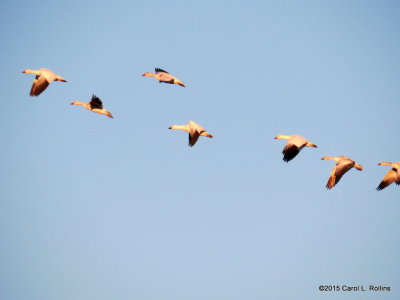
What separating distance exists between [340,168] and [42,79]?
11.4 meters

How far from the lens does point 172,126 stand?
24625 mm

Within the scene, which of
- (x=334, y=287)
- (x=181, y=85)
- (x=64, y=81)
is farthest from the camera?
(x=334, y=287)

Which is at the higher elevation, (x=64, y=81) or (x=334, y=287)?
(x=64, y=81)

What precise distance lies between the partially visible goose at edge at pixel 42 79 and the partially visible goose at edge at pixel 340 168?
10.4 metres

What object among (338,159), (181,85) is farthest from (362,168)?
(181,85)

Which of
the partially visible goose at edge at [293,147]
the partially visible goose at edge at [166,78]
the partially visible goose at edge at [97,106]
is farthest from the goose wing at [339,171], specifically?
the partially visible goose at edge at [97,106]

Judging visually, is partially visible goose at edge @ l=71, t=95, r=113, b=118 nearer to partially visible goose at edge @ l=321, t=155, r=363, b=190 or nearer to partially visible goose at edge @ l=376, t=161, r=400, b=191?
partially visible goose at edge @ l=321, t=155, r=363, b=190

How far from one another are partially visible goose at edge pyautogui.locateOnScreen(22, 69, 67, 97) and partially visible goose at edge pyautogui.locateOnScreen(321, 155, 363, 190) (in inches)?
411

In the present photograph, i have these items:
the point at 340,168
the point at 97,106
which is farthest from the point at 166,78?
the point at 340,168

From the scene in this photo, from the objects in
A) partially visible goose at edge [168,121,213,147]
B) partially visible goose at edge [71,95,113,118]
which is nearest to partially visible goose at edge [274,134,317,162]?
partially visible goose at edge [168,121,213,147]

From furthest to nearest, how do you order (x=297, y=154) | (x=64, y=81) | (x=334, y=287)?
(x=334, y=287), (x=64, y=81), (x=297, y=154)

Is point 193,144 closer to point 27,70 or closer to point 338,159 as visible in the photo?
point 338,159

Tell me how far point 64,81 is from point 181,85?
15.1 ft

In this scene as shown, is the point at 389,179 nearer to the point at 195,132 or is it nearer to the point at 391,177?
the point at 391,177
